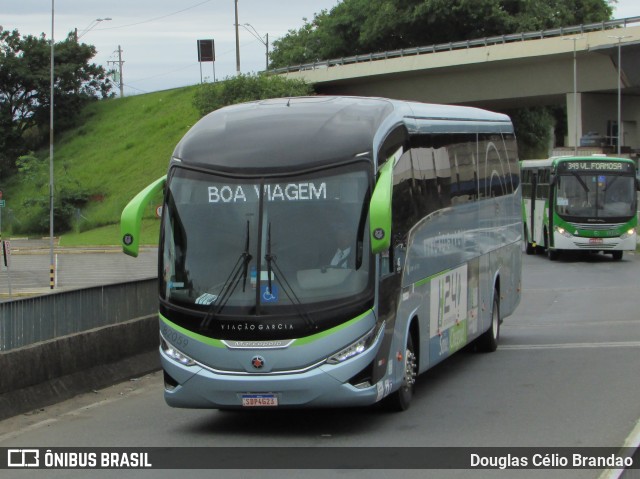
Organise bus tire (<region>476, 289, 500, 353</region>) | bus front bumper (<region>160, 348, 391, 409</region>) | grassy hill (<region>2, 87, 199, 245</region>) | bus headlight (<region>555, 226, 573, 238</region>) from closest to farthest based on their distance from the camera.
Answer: bus front bumper (<region>160, 348, 391, 409</region>), bus tire (<region>476, 289, 500, 353</region>), bus headlight (<region>555, 226, 573, 238</region>), grassy hill (<region>2, 87, 199, 245</region>)

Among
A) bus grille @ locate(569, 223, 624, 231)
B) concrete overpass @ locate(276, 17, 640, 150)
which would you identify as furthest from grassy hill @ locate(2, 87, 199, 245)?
bus grille @ locate(569, 223, 624, 231)

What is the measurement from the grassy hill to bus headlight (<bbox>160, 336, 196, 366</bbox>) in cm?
5425

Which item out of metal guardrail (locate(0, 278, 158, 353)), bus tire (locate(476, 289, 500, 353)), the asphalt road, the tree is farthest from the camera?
the tree

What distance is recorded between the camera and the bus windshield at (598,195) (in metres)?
37.0

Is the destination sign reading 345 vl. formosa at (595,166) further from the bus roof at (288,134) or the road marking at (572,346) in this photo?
the bus roof at (288,134)

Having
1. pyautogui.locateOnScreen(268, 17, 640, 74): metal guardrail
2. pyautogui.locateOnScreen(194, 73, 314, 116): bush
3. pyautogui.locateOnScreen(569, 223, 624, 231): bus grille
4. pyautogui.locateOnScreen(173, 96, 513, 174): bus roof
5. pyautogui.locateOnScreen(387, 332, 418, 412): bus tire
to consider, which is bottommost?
pyautogui.locateOnScreen(569, 223, 624, 231): bus grille

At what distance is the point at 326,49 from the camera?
88.2 m

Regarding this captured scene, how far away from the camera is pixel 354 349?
33.0 feet

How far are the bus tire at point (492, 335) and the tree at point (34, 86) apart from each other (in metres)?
75.7

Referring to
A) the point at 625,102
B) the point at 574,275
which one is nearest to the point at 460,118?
the point at 574,275

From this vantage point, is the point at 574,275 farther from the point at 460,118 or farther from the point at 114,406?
the point at 114,406

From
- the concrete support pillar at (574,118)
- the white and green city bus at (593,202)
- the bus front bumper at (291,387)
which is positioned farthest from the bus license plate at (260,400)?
the concrete support pillar at (574,118)

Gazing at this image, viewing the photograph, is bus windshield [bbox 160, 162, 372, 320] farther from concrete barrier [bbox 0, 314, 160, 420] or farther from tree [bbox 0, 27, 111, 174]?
tree [bbox 0, 27, 111, 174]

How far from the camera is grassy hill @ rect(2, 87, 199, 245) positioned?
74062 mm
